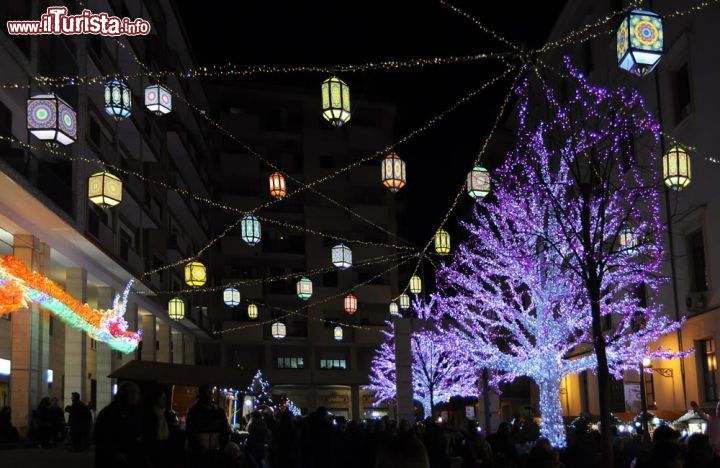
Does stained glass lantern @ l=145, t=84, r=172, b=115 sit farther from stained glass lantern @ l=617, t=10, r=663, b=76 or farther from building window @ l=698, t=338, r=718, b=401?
building window @ l=698, t=338, r=718, b=401

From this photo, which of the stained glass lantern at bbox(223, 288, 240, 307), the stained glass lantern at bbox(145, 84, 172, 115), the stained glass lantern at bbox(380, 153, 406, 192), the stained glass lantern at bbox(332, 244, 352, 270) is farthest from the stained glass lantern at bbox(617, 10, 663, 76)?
the stained glass lantern at bbox(223, 288, 240, 307)

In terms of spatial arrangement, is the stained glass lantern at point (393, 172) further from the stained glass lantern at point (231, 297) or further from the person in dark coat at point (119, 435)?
the stained glass lantern at point (231, 297)

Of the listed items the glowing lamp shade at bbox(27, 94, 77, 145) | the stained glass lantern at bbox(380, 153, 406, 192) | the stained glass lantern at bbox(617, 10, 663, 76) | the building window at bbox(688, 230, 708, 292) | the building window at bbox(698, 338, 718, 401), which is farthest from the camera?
the building window at bbox(688, 230, 708, 292)

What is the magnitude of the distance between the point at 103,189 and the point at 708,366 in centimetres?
1775

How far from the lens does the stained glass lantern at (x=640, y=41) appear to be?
12.4 metres

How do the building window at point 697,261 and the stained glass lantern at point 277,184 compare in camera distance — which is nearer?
the building window at point 697,261

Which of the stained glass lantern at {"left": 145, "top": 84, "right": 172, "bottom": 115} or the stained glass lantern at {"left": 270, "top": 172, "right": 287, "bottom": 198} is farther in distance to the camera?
the stained glass lantern at {"left": 270, "top": 172, "right": 287, "bottom": 198}

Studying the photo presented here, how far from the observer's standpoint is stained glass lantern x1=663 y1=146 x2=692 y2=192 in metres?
19.2

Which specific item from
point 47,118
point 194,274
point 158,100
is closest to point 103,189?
point 158,100

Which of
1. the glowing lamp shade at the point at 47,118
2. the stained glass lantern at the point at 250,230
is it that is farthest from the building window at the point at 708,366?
the glowing lamp shade at the point at 47,118

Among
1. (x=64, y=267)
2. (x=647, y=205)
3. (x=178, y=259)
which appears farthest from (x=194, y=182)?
(x=647, y=205)

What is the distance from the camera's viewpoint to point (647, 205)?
89.2 ft

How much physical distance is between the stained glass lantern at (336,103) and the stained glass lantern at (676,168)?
7635 millimetres

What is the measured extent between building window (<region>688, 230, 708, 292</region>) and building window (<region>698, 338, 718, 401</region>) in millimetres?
1624
